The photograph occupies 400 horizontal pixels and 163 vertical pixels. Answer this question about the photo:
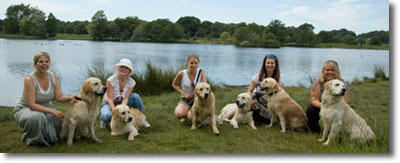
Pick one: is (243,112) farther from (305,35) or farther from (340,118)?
(305,35)

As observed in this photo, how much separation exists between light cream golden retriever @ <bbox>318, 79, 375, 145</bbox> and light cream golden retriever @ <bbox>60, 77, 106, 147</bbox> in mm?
3178

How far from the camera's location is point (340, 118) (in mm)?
3768

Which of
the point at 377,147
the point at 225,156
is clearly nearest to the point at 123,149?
the point at 225,156

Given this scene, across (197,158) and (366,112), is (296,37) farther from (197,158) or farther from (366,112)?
(197,158)

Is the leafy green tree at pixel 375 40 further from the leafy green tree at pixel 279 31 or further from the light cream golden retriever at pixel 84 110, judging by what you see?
the light cream golden retriever at pixel 84 110

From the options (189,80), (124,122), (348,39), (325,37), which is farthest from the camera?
(325,37)

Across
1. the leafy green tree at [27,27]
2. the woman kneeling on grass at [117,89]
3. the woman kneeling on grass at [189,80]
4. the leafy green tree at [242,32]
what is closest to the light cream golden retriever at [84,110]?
the woman kneeling on grass at [117,89]

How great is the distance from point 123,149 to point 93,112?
68cm

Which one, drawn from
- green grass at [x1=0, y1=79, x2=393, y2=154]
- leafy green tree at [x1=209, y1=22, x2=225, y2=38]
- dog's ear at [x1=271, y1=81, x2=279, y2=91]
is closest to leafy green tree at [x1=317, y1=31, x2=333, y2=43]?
dog's ear at [x1=271, y1=81, x2=279, y2=91]

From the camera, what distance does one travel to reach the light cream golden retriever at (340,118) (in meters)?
3.70

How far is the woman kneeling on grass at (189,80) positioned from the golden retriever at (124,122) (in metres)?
0.89

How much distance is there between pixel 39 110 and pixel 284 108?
379 centimetres

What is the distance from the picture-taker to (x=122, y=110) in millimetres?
4125

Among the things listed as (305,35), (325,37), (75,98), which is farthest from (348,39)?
(75,98)
